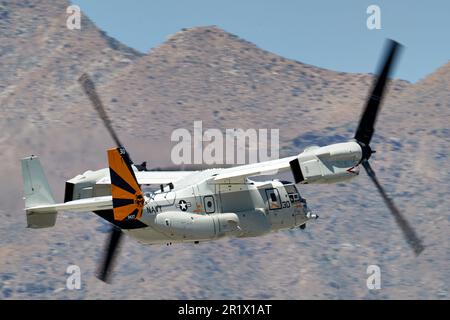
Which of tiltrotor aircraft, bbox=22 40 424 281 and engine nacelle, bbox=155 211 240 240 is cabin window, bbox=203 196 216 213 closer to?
tiltrotor aircraft, bbox=22 40 424 281

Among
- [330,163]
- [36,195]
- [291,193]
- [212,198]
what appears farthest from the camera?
[291,193]

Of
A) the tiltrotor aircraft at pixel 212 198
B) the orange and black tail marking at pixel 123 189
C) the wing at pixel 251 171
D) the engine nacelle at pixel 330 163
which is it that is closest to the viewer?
the orange and black tail marking at pixel 123 189

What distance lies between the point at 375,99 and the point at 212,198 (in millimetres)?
10731

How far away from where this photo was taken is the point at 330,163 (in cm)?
6234

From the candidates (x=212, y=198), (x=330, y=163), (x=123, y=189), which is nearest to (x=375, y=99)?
(x=330, y=163)

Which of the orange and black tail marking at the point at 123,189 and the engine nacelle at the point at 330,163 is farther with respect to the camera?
the engine nacelle at the point at 330,163

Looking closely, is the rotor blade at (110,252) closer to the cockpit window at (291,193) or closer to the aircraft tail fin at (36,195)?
the aircraft tail fin at (36,195)

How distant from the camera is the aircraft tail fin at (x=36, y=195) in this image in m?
64.7

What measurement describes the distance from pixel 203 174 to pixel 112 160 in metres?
7.53

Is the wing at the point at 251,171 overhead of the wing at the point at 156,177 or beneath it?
overhead

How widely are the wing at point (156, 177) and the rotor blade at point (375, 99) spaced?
1103cm

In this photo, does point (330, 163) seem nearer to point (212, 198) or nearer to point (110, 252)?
point (212, 198)

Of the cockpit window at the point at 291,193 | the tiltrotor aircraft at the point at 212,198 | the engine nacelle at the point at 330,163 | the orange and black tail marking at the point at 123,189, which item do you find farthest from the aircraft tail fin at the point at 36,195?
the engine nacelle at the point at 330,163

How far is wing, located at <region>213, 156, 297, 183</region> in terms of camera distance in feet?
208
